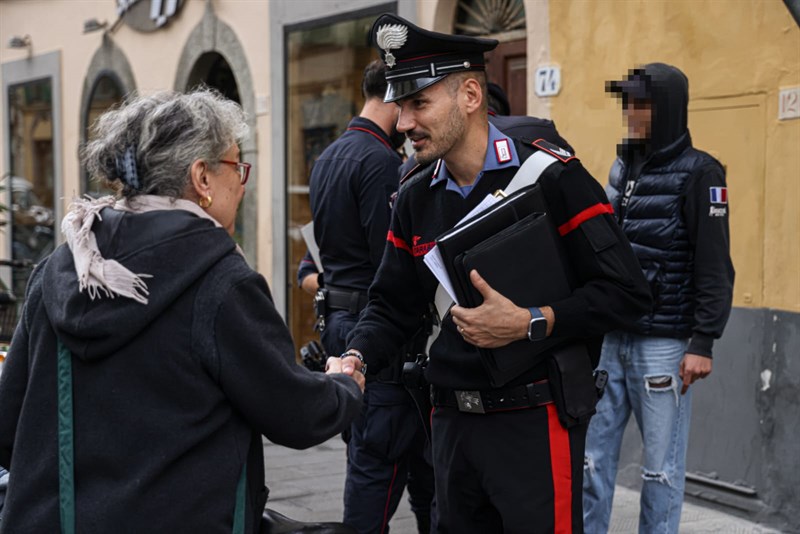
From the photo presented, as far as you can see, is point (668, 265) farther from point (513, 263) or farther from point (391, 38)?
point (391, 38)

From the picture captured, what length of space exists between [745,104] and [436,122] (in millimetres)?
3091

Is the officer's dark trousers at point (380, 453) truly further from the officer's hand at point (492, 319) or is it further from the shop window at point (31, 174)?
the shop window at point (31, 174)

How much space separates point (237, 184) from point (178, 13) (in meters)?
9.60

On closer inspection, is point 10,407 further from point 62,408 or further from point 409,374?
point 409,374

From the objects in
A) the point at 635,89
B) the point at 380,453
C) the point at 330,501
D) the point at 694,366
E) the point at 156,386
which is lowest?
the point at 330,501

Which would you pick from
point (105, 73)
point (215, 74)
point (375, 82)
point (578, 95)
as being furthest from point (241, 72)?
point (375, 82)

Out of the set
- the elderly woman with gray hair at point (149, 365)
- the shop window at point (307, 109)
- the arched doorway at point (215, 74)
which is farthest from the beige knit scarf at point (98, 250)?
the arched doorway at point (215, 74)


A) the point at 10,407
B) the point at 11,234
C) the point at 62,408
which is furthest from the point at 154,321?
the point at 11,234

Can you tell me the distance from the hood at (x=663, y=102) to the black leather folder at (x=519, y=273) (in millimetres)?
1504

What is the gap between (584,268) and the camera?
324cm

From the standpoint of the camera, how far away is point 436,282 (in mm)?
3455

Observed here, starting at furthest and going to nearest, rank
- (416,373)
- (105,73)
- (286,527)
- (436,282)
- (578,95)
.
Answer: (105,73), (578,95), (416,373), (436,282), (286,527)

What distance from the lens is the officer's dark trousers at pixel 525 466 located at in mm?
3205

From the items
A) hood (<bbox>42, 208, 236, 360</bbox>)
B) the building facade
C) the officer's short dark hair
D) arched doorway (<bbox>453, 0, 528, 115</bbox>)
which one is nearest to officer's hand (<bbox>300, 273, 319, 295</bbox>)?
the officer's short dark hair
